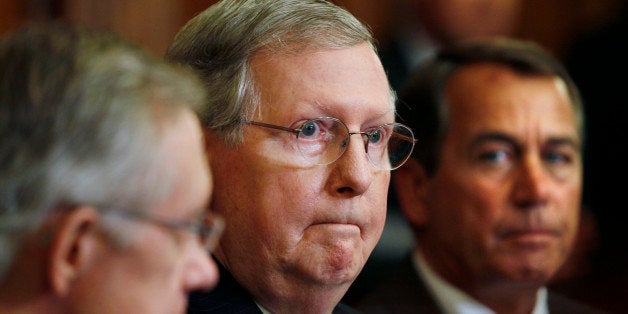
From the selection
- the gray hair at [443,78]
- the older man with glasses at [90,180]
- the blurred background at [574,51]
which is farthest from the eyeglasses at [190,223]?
the blurred background at [574,51]

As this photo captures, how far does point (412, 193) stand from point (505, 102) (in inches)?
14.5

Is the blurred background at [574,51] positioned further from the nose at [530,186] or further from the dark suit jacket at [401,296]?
the dark suit jacket at [401,296]

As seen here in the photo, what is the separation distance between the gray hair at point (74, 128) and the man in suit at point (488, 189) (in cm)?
137

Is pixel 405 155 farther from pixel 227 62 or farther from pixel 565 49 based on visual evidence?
pixel 565 49

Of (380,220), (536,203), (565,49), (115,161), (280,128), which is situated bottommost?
(565,49)

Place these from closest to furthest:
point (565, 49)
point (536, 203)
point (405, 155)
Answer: point (405, 155), point (536, 203), point (565, 49)

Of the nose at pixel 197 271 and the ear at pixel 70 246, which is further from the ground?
the ear at pixel 70 246

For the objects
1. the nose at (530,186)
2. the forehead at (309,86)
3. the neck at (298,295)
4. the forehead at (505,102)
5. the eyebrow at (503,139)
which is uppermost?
the forehead at (309,86)

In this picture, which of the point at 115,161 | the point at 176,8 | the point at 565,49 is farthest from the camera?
the point at 565,49

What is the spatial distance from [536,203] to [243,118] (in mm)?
1052

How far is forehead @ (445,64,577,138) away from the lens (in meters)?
2.80

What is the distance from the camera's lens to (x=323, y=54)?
207 centimetres

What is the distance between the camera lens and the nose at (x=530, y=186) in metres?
2.75

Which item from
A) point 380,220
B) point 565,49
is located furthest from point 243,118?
point 565,49
